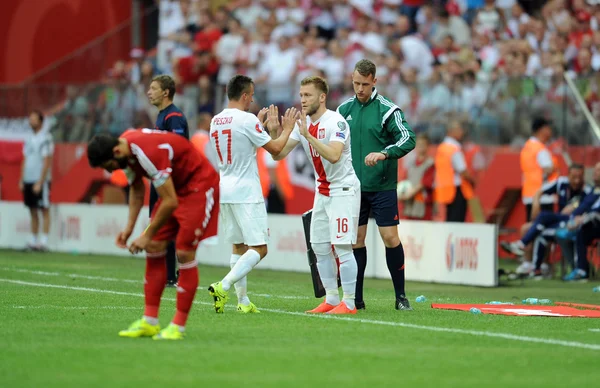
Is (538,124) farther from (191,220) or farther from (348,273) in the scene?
(191,220)

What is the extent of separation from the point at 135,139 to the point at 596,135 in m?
11.7

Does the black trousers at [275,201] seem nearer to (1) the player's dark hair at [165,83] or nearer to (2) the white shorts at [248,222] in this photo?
(1) the player's dark hair at [165,83]

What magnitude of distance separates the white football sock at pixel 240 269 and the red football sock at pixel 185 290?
1.81 metres

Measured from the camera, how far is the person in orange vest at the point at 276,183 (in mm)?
22531

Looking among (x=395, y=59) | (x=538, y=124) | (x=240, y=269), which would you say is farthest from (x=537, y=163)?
(x=240, y=269)

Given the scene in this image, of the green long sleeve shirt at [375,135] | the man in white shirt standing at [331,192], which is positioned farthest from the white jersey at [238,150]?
the green long sleeve shirt at [375,135]

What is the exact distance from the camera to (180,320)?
353 inches

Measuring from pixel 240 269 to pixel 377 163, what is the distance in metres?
1.78

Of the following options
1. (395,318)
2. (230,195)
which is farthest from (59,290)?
(395,318)

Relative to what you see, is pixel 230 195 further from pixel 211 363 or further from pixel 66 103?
pixel 66 103

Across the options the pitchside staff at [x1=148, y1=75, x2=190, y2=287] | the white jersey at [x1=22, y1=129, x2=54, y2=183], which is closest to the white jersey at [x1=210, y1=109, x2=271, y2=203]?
the pitchside staff at [x1=148, y1=75, x2=190, y2=287]

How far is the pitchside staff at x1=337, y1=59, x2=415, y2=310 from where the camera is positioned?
37.9 ft

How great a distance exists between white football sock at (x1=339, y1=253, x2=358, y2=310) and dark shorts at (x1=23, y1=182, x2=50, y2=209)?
1112 cm

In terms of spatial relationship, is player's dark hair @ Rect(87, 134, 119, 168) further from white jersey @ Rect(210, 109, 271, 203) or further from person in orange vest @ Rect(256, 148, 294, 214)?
person in orange vest @ Rect(256, 148, 294, 214)
